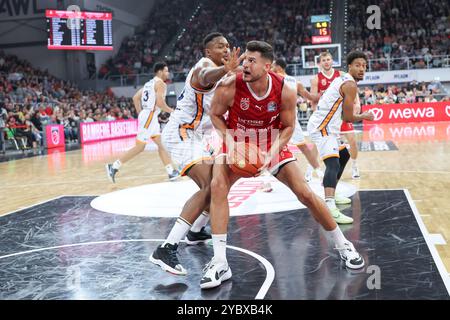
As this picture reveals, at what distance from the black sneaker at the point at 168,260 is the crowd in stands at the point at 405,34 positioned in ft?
74.6

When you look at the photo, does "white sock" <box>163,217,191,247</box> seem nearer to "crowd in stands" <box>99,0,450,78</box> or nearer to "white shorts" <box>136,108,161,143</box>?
"white shorts" <box>136,108,161,143</box>

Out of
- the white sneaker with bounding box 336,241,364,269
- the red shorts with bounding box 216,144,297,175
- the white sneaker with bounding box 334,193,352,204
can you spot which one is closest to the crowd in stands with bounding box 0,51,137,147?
the white sneaker with bounding box 334,193,352,204

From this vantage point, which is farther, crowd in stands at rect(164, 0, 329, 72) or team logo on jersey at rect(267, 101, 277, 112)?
crowd in stands at rect(164, 0, 329, 72)

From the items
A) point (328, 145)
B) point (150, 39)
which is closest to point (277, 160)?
point (328, 145)

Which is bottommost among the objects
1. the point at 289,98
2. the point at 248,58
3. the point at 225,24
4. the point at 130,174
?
the point at 130,174

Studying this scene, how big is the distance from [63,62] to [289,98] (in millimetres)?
25518

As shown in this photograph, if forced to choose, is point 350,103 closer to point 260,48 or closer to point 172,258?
point 260,48

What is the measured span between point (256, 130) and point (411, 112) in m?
18.3

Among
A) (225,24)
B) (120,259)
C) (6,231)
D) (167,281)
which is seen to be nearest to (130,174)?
(6,231)

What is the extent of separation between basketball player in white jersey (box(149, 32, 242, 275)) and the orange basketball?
46 cm

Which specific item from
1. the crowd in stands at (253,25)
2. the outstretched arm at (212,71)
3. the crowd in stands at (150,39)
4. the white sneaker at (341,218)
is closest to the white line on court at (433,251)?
the white sneaker at (341,218)

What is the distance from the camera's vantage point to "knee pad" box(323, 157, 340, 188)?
17.2 ft
